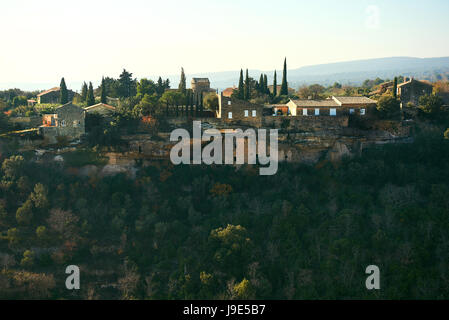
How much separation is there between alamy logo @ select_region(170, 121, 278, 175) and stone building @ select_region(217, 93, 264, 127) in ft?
3.39

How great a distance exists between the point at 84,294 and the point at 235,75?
115m

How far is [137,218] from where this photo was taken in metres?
27.0

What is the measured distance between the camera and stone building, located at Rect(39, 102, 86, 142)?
29734 millimetres

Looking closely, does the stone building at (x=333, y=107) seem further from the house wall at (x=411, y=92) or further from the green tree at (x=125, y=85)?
the green tree at (x=125, y=85)

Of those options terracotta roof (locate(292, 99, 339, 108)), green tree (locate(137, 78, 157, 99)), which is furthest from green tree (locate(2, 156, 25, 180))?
terracotta roof (locate(292, 99, 339, 108))

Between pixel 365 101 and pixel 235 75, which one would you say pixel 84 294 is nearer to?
pixel 365 101

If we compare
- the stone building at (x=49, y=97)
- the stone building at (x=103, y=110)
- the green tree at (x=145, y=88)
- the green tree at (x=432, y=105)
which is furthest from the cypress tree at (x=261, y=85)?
the stone building at (x=49, y=97)

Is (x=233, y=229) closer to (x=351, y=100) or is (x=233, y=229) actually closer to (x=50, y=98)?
(x=351, y=100)

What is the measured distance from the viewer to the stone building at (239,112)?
3117 cm

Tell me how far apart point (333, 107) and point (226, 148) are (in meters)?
7.68

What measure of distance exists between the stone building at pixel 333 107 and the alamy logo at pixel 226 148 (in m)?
2.68

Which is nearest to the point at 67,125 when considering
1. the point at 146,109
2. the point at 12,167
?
the point at 12,167

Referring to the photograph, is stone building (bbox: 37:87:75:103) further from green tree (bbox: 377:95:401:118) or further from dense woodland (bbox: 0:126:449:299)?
green tree (bbox: 377:95:401:118)

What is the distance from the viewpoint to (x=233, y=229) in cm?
2484
